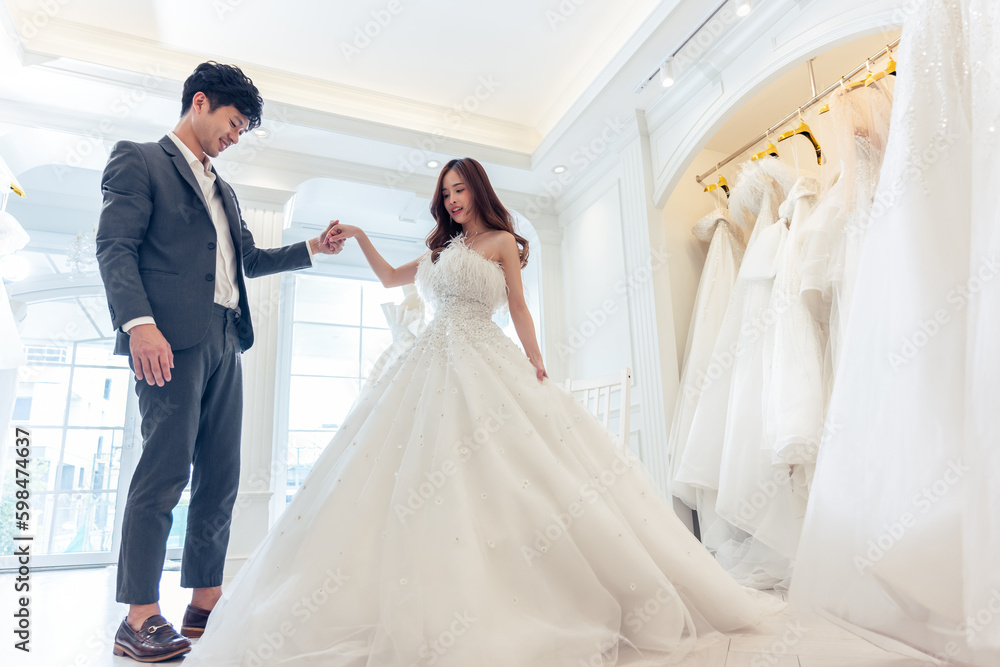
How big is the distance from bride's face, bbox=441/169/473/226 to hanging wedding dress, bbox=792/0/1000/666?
61.2 inches

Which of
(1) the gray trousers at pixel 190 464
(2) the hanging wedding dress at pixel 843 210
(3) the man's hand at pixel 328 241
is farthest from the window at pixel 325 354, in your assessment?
(2) the hanging wedding dress at pixel 843 210

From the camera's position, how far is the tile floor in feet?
4.35

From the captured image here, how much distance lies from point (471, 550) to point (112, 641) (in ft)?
3.87

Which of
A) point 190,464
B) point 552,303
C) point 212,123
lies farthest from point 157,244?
point 552,303

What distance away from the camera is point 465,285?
2.21m

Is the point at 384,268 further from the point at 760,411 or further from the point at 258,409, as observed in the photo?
the point at 760,411

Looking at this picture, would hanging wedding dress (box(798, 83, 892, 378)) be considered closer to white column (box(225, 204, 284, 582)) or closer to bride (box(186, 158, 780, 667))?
bride (box(186, 158, 780, 667))

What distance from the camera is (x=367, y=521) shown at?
152 cm

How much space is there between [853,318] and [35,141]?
14.3 feet

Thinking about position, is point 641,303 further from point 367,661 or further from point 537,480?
point 367,661

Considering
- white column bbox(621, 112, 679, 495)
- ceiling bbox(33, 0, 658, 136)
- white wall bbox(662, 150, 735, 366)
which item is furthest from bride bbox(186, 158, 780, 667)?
ceiling bbox(33, 0, 658, 136)

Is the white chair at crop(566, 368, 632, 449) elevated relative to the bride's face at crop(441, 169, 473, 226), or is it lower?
lower

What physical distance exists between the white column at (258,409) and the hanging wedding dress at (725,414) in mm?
2329

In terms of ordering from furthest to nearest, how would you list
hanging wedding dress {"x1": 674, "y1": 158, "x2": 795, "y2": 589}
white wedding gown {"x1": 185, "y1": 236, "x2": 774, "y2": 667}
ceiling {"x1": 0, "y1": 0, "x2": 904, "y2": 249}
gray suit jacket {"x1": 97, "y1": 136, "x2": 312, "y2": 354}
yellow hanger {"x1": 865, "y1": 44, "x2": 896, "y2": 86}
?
ceiling {"x1": 0, "y1": 0, "x2": 904, "y2": 249} < hanging wedding dress {"x1": 674, "y1": 158, "x2": 795, "y2": 589} < yellow hanger {"x1": 865, "y1": 44, "x2": 896, "y2": 86} < gray suit jacket {"x1": 97, "y1": 136, "x2": 312, "y2": 354} < white wedding gown {"x1": 185, "y1": 236, "x2": 774, "y2": 667}
